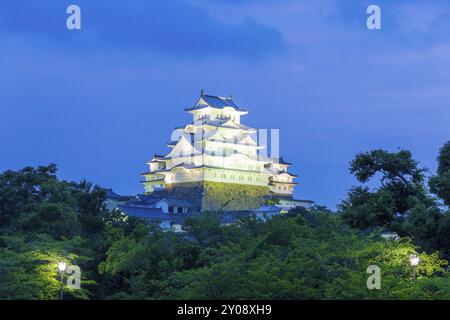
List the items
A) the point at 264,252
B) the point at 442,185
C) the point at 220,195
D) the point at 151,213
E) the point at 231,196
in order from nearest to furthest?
the point at 264,252, the point at 442,185, the point at 151,213, the point at 220,195, the point at 231,196

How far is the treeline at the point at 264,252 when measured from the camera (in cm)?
2170

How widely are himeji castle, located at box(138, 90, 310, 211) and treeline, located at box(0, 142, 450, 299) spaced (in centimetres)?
4674

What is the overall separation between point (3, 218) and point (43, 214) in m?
3.30

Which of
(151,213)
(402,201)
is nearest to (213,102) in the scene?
(151,213)

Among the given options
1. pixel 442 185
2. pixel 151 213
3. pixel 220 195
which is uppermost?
pixel 220 195

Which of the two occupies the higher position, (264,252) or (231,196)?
(231,196)

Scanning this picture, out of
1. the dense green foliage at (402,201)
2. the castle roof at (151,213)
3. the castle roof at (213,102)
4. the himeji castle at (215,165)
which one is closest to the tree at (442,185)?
the dense green foliage at (402,201)

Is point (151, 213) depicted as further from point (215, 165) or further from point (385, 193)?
point (385, 193)

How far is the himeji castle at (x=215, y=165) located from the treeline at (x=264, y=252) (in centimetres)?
4674

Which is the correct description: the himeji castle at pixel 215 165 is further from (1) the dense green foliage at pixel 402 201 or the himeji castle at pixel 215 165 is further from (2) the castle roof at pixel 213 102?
(1) the dense green foliage at pixel 402 201

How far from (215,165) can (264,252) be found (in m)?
59.9

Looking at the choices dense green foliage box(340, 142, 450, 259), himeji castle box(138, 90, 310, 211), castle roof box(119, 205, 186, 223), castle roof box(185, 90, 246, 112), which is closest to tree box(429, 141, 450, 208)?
dense green foliage box(340, 142, 450, 259)

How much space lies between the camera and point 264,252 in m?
25.4

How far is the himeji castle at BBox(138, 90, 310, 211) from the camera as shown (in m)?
84.9
